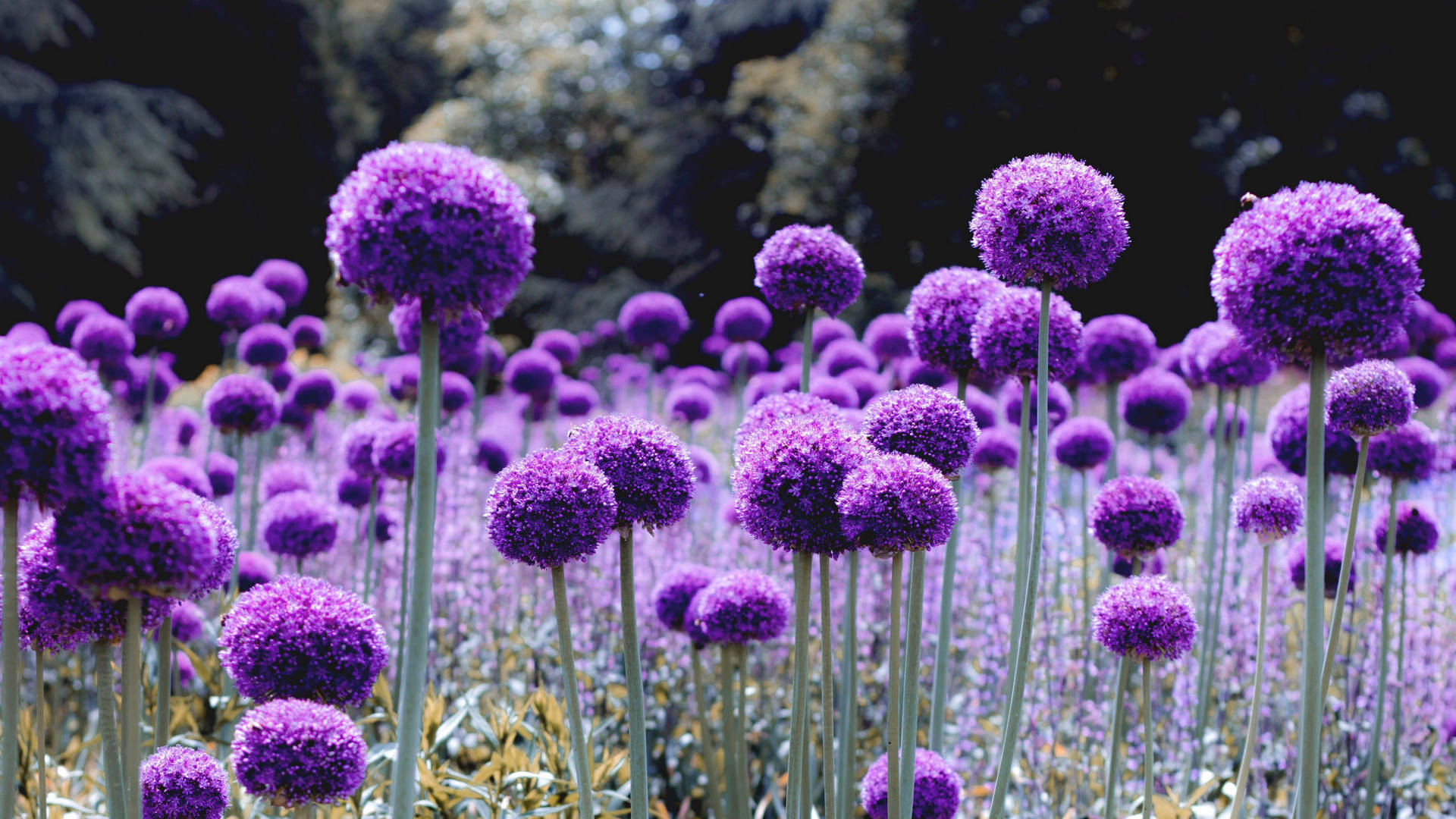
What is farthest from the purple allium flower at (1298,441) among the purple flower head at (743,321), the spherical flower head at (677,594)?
the purple flower head at (743,321)

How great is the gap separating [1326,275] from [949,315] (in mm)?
1140

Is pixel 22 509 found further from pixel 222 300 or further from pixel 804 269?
pixel 804 269

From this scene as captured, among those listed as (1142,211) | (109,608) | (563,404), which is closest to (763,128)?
(1142,211)

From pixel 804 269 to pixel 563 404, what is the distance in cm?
379

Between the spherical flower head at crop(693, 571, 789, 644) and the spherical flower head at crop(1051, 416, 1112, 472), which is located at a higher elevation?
the spherical flower head at crop(1051, 416, 1112, 472)

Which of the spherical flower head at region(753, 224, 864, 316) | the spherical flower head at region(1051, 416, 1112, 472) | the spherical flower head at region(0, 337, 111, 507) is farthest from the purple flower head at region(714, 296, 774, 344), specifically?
the spherical flower head at region(0, 337, 111, 507)

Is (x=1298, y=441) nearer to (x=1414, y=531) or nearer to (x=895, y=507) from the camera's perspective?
(x=1414, y=531)

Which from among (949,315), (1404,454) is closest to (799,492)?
(949,315)

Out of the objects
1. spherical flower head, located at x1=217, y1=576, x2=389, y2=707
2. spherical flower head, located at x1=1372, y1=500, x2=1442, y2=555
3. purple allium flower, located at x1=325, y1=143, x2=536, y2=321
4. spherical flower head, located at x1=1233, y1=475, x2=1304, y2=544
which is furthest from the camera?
spherical flower head, located at x1=1372, y1=500, x2=1442, y2=555

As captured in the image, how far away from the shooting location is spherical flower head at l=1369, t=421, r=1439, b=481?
11.0 feet

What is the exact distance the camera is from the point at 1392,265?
188 cm

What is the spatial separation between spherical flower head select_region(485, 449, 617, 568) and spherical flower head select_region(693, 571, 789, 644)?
86 centimetres

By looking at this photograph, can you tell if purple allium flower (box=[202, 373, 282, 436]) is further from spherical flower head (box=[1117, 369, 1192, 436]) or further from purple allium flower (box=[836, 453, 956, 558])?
spherical flower head (box=[1117, 369, 1192, 436])

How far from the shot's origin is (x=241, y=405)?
172 inches
